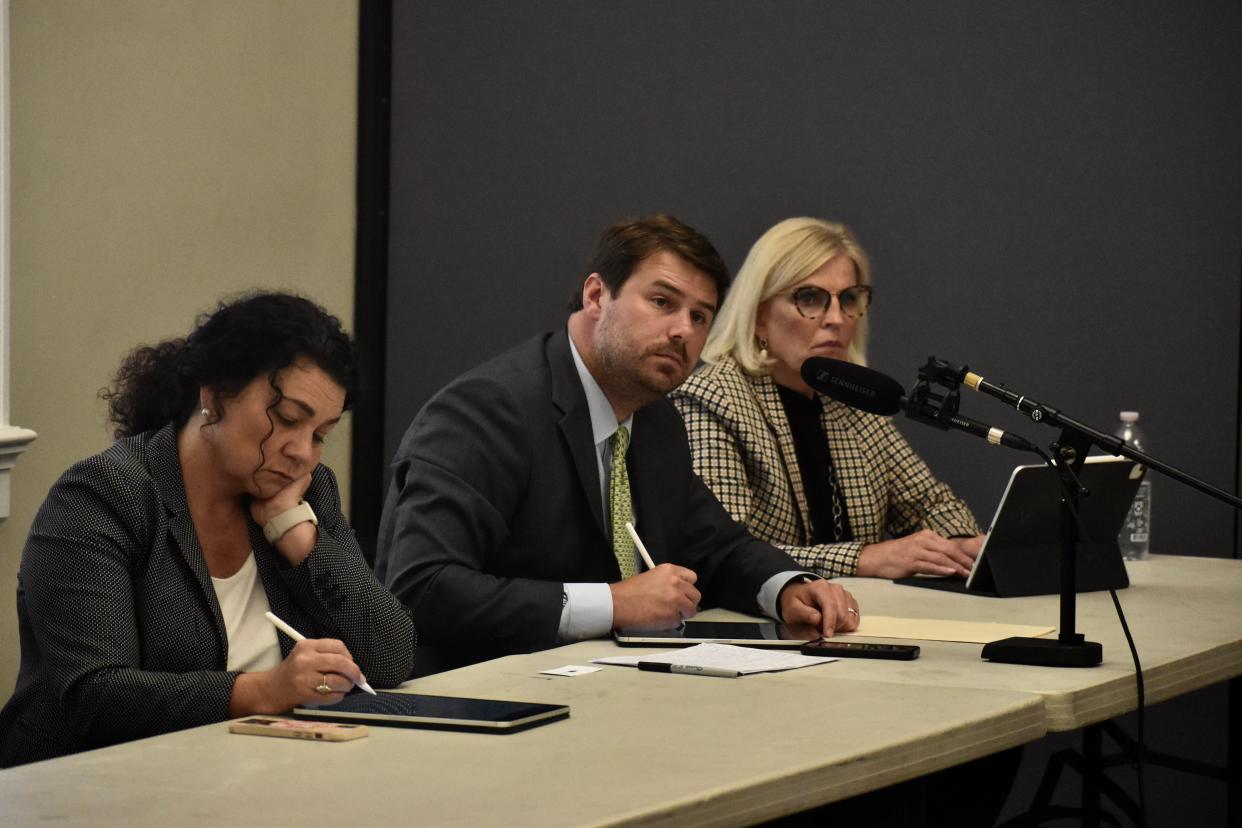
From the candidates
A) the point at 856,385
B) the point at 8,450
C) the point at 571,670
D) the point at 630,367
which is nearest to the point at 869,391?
the point at 856,385

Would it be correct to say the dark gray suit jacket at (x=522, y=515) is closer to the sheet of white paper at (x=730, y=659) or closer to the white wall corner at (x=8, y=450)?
the sheet of white paper at (x=730, y=659)

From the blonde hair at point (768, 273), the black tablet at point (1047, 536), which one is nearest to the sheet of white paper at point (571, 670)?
the black tablet at point (1047, 536)

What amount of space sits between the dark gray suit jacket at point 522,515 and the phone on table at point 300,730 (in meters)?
0.74

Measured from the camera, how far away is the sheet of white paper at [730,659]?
2.02 m

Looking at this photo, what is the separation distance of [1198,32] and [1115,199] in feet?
1.45

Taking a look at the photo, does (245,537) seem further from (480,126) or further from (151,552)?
(480,126)

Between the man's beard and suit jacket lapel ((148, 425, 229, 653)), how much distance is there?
0.88 meters

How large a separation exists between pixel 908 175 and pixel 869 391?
2.22 m

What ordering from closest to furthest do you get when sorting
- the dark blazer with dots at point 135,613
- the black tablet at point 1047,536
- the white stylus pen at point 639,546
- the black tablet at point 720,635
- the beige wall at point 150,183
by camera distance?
the dark blazer with dots at point 135,613 → the black tablet at point 720,635 → the white stylus pen at point 639,546 → the black tablet at point 1047,536 → the beige wall at point 150,183

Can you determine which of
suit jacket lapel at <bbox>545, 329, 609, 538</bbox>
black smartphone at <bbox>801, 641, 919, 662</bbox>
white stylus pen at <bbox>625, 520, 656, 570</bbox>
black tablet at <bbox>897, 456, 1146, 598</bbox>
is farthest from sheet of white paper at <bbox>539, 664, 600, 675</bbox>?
black tablet at <bbox>897, 456, 1146, 598</bbox>

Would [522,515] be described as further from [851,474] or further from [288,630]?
[851,474]

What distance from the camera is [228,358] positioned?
202cm

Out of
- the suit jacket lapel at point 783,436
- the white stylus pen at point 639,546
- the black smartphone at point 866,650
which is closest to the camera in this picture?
the black smartphone at point 866,650

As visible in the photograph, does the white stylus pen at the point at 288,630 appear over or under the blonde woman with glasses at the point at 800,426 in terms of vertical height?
under
